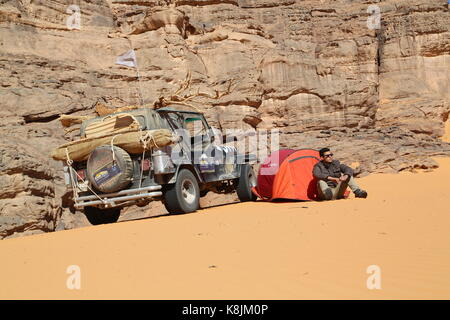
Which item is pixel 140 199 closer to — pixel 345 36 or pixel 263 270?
pixel 263 270

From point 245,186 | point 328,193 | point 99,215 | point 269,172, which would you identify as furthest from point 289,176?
point 99,215

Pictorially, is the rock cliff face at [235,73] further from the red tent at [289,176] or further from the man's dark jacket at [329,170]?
the man's dark jacket at [329,170]

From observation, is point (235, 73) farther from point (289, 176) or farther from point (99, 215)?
point (99, 215)

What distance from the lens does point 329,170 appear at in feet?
28.9

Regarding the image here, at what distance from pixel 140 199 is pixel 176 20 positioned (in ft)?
55.3

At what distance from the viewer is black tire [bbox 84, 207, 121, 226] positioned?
28.1 feet

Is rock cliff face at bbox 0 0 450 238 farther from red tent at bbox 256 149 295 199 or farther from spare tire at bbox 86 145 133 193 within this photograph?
red tent at bbox 256 149 295 199

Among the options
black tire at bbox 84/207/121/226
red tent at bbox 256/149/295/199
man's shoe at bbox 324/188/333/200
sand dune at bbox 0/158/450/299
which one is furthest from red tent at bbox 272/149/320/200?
black tire at bbox 84/207/121/226

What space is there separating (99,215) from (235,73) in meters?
14.6

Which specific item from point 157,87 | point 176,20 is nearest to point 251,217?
point 157,87

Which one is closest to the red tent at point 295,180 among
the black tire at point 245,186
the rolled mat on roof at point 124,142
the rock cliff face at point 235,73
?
the black tire at point 245,186

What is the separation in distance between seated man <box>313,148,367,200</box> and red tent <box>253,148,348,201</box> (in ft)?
1.61

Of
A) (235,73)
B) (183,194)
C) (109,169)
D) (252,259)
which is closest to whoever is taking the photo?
(252,259)
